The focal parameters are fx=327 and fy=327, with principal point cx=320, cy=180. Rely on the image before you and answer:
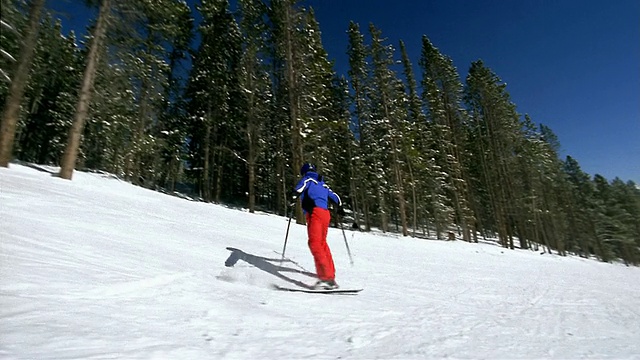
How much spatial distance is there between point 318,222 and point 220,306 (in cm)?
261

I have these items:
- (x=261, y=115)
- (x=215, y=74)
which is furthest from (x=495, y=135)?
(x=215, y=74)

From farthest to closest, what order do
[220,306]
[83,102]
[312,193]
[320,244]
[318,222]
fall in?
[83,102], [312,193], [318,222], [320,244], [220,306]

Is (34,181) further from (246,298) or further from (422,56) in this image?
(422,56)

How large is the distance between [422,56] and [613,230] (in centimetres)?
4041

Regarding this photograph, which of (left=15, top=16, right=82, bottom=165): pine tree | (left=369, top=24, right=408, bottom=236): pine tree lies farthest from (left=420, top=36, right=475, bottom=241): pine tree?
(left=15, top=16, right=82, bottom=165): pine tree

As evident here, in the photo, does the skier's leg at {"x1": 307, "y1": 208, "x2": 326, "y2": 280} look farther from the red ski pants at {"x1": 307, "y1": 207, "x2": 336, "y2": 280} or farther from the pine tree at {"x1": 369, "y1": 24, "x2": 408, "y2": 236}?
the pine tree at {"x1": 369, "y1": 24, "x2": 408, "y2": 236}

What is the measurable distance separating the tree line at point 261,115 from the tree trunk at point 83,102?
0.04 m

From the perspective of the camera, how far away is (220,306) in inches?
130

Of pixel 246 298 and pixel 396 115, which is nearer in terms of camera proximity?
pixel 246 298

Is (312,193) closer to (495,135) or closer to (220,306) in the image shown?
(220,306)

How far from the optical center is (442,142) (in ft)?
91.2

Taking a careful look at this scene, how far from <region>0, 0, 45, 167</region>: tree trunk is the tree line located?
0.11 ft

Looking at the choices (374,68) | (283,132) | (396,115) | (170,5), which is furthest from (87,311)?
(374,68)

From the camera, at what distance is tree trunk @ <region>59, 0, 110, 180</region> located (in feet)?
31.7
